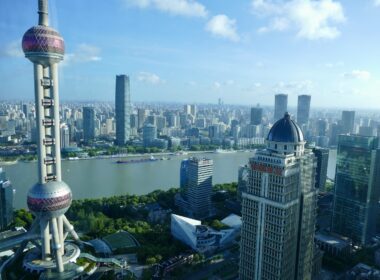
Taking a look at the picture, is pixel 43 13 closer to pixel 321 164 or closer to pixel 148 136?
pixel 321 164

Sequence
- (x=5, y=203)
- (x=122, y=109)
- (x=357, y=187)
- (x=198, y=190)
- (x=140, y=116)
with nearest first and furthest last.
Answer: (x=5, y=203) < (x=357, y=187) < (x=198, y=190) < (x=122, y=109) < (x=140, y=116)

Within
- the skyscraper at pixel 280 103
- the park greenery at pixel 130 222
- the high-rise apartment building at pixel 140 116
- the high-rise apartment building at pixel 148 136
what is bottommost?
the park greenery at pixel 130 222

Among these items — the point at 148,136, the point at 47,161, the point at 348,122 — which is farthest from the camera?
the point at 348,122

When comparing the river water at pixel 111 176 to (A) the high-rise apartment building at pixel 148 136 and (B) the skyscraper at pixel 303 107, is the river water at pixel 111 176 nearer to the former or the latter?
(A) the high-rise apartment building at pixel 148 136

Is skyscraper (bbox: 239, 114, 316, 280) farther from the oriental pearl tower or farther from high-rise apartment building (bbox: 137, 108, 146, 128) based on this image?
high-rise apartment building (bbox: 137, 108, 146, 128)

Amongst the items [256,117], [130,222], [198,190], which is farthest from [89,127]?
[130,222]

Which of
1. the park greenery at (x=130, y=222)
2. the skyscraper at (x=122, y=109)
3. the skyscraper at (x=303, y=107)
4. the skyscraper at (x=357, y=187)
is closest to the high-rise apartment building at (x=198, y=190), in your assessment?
the park greenery at (x=130, y=222)

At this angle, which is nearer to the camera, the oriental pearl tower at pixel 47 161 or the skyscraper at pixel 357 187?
the oriental pearl tower at pixel 47 161
